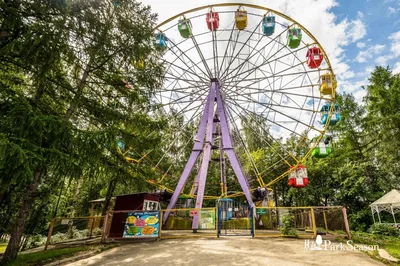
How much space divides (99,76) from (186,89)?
7534 mm

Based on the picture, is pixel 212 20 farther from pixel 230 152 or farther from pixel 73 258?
pixel 73 258

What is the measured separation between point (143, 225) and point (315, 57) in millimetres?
12230

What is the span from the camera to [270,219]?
631 inches

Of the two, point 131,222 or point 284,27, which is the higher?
point 284,27

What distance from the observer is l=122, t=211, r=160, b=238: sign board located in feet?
28.0

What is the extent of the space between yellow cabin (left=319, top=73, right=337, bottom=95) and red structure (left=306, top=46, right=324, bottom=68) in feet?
2.69

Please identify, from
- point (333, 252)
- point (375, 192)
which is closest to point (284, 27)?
point (333, 252)

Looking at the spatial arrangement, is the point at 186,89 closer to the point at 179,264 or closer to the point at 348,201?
the point at 179,264

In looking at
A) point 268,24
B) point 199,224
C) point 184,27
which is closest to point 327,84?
point 268,24

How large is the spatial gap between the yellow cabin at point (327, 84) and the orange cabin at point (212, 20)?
22.2ft

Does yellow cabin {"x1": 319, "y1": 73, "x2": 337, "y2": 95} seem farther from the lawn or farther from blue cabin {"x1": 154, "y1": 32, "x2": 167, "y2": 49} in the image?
blue cabin {"x1": 154, "y1": 32, "x2": 167, "y2": 49}

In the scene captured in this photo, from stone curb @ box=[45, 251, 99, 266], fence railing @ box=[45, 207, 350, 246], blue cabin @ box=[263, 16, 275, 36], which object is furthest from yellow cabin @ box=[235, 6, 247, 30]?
stone curb @ box=[45, 251, 99, 266]

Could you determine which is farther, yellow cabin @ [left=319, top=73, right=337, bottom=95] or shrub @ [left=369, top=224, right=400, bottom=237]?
yellow cabin @ [left=319, top=73, right=337, bottom=95]

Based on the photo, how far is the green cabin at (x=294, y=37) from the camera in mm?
11906
